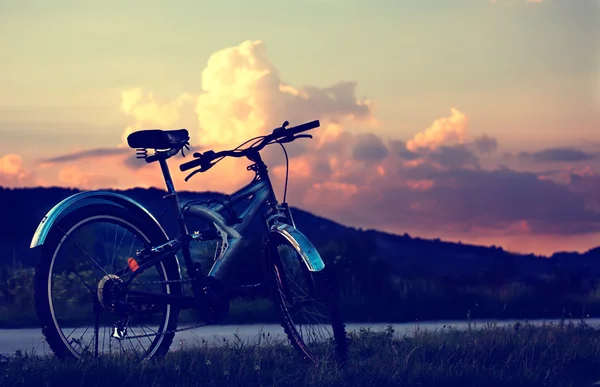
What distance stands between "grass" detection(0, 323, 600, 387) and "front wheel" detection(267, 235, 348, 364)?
7.2 inches

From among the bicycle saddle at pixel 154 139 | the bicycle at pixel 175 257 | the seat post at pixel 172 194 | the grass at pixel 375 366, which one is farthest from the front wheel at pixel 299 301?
the bicycle saddle at pixel 154 139

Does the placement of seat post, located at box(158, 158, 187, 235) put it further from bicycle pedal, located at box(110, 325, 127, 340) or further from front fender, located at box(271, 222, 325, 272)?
bicycle pedal, located at box(110, 325, 127, 340)

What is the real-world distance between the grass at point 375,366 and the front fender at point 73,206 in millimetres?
966

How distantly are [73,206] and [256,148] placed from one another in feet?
5.10

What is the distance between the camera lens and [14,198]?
21.7 metres

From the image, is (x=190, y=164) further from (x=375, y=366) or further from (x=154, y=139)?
(x=375, y=366)

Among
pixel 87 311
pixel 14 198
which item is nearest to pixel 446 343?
pixel 87 311

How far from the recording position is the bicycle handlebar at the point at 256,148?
23.5 feet

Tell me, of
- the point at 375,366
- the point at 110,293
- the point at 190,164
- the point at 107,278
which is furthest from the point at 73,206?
the point at 375,366

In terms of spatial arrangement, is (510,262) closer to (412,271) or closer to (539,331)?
(412,271)

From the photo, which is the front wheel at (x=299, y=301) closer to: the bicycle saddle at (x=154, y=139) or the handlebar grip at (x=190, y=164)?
the handlebar grip at (x=190, y=164)

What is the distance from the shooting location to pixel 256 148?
7.31 metres

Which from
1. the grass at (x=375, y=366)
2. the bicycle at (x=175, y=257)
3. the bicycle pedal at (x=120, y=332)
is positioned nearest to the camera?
the grass at (x=375, y=366)

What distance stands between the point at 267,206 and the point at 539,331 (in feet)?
12.1
